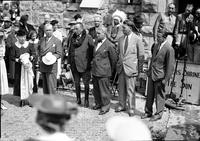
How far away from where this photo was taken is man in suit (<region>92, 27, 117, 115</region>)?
7.77m

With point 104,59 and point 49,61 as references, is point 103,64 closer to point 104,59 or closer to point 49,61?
point 104,59

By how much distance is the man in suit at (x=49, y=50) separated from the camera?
7.82 metres

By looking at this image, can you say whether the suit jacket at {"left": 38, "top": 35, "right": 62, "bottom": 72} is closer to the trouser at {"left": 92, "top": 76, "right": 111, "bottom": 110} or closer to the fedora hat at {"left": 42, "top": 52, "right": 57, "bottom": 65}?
the fedora hat at {"left": 42, "top": 52, "right": 57, "bottom": 65}

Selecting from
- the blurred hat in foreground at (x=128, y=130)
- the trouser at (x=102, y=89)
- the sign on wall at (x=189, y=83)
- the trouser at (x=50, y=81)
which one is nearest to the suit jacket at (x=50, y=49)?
the trouser at (x=50, y=81)

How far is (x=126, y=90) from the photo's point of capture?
796 centimetres

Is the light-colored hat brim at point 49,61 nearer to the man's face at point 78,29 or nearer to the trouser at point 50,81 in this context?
the trouser at point 50,81

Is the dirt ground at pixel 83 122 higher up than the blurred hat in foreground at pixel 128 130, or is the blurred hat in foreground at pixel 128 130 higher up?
the blurred hat in foreground at pixel 128 130

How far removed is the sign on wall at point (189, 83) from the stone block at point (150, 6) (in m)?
1.83

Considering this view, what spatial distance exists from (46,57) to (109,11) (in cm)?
371

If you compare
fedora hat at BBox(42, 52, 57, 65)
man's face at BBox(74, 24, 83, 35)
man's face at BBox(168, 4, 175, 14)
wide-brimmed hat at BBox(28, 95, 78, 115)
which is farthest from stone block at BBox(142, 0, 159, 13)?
wide-brimmed hat at BBox(28, 95, 78, 115)

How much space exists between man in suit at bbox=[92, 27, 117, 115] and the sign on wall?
1.67 metres

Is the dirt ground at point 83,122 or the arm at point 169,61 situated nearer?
the dirt ground at point 83,122

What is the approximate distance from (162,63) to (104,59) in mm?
1179

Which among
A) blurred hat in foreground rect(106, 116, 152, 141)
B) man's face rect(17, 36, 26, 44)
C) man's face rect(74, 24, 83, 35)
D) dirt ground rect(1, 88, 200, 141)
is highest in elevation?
man's face rect(74, 24, 83, 35)
